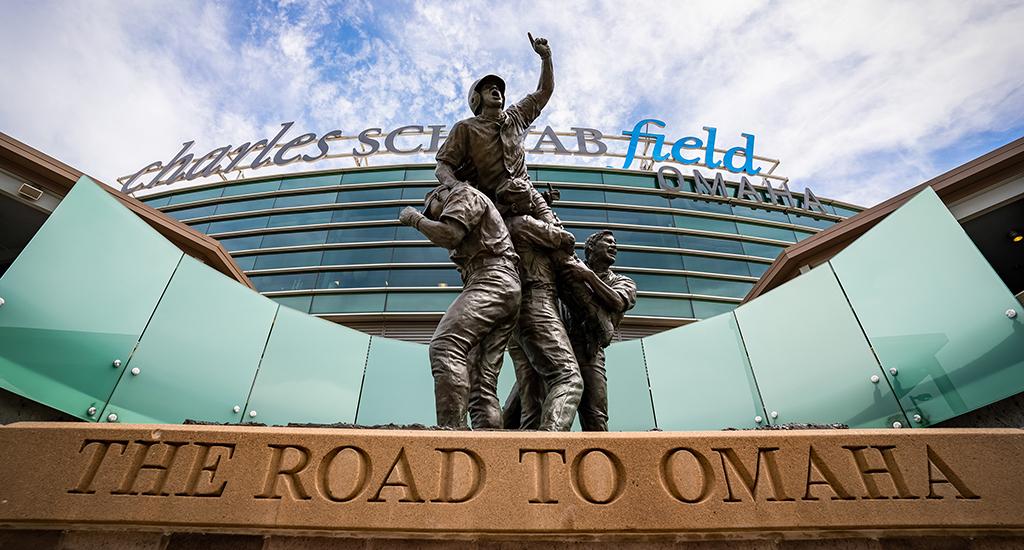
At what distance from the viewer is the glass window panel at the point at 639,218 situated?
31870mm

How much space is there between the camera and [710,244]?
102 ft

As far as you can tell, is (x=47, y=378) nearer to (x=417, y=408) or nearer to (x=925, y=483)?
(x=417, y=408)

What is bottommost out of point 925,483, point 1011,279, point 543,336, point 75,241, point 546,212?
point 925,483

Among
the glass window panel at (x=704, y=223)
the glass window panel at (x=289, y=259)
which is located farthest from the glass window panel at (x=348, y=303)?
the glass window panel at (x=704, y=223)

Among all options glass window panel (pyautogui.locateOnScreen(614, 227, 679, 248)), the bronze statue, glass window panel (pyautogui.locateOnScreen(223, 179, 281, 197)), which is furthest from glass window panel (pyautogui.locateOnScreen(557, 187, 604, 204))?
the bronze statue

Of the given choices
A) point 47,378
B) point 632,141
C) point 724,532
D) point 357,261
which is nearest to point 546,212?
point 724,532

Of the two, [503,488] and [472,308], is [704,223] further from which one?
[503,488]

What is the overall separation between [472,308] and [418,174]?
1269 inches

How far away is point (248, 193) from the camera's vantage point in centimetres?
3528

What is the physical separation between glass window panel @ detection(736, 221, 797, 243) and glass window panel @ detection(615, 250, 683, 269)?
581cm

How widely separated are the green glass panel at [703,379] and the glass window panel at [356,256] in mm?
22061

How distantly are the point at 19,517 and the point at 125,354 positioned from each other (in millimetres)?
5364

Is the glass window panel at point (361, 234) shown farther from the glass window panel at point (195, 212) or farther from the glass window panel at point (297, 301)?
the glass window panel at point (195, 212)

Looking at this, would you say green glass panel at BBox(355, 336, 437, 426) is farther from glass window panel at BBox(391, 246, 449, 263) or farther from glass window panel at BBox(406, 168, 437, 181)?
glass window panel at BBox(406, 168, 437, 181)
